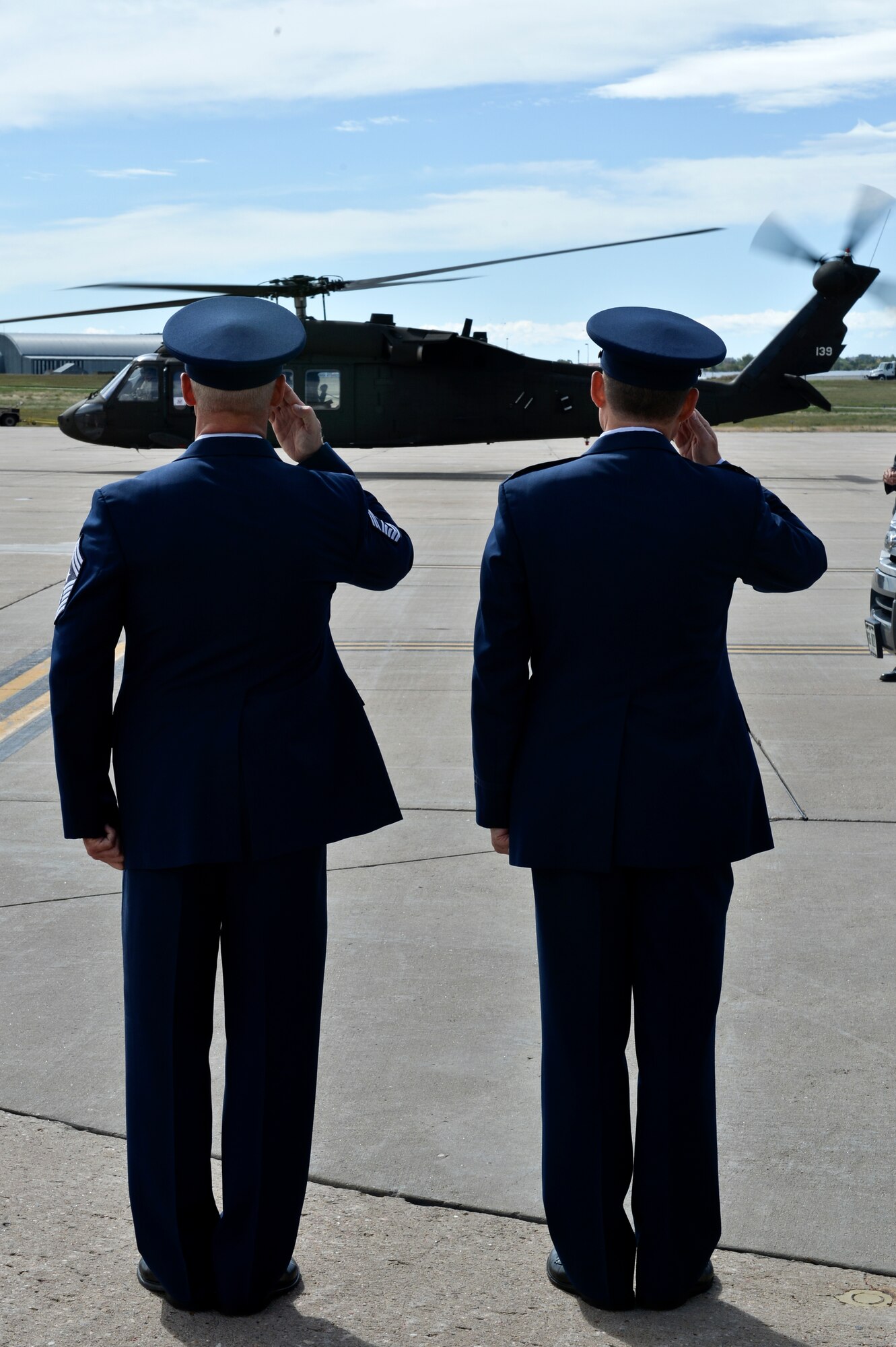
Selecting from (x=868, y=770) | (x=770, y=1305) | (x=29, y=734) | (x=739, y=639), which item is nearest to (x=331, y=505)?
(x=770, y=1305)

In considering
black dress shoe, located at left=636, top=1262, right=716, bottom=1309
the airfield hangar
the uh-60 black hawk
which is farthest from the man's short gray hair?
the airfield hangar

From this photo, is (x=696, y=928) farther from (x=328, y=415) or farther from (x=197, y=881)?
(x=328, y=415)

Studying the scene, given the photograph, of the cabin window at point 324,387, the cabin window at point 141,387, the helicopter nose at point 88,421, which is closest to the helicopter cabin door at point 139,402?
the cabin window at point 141,387

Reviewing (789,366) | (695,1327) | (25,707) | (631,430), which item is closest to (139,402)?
(789,366)

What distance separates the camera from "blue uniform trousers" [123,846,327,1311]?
268 cm

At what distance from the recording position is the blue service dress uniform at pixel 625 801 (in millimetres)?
2660

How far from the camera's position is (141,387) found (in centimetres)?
2327

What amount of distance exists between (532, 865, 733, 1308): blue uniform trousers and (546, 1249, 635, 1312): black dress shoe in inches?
0.4

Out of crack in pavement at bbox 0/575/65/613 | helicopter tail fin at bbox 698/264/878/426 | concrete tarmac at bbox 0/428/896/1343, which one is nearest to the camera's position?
concrete tarmac at bbox 0/428/896/1343

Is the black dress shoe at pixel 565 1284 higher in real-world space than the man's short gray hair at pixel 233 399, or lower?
lower

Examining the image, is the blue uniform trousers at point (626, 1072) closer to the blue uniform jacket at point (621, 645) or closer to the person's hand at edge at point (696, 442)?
the blue uniform jacket at point (621, 645)

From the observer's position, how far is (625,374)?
2678 millimetres

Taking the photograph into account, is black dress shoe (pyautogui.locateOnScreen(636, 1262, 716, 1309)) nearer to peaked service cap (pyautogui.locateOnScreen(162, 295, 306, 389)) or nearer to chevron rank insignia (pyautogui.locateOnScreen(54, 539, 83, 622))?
chevron rank insignia (pyautogui.locateOnScreen(54, 539, 83, 622))

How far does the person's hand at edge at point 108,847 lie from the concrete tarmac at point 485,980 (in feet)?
3.13
